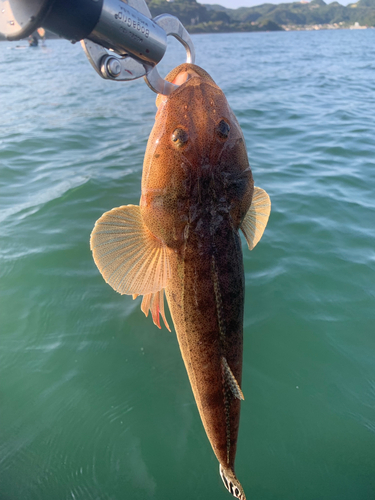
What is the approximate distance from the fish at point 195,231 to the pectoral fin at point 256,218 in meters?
0.20

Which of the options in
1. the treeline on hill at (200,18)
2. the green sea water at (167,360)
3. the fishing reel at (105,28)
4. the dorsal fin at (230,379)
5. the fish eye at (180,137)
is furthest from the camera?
the treeline on hill at (200,18)

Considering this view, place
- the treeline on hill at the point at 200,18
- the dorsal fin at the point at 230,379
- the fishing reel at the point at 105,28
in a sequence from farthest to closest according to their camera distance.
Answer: the treeline on hill at the point at 200,18, the dorsal fin at the point at 230,379, the fishing reel at the point at 105,28

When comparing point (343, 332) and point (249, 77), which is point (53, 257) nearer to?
point (343, 332)

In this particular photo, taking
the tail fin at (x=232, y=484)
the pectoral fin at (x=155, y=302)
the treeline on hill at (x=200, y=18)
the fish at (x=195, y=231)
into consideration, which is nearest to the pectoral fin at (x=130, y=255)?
the fish at (x=195, y=231)

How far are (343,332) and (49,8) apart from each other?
150 inches

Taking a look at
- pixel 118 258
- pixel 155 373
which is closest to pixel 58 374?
pixel 155 373

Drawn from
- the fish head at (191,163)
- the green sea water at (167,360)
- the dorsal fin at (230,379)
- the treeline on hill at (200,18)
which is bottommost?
the green sea water at (167,360)

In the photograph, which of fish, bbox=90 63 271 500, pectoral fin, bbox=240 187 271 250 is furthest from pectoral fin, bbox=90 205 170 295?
pectoral fin, bbox=240 187 271 250

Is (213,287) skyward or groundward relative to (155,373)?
skyward

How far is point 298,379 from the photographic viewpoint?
10.8 ft

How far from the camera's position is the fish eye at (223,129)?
6.98ft

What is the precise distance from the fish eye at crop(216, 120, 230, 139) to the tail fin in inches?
92.8

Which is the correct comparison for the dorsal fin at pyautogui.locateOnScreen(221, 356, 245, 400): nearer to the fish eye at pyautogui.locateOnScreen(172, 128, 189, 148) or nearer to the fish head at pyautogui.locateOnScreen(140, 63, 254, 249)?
the fish head at pyautogui.locateOnScreen(140, 63, 254, 249)

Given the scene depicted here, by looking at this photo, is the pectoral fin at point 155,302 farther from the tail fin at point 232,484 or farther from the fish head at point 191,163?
the tail fin at point 232,484
